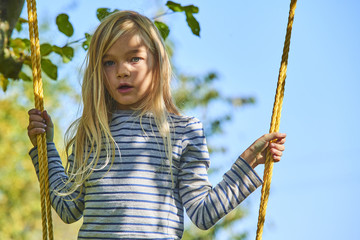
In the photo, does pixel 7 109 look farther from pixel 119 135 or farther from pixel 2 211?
pixel 119 135

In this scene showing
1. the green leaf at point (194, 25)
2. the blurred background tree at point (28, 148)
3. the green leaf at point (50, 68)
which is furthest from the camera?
the blurred background tree at point (28, 148)

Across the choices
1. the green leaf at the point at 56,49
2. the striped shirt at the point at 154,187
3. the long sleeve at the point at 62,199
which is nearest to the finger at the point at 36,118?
the long sleeve at the point at 62,199

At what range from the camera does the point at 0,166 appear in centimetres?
846

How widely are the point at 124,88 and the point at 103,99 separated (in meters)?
0.08

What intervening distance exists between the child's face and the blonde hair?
0.07ft

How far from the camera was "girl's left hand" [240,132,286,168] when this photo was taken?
52.9 inches

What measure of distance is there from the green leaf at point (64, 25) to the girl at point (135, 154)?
1.59 ft

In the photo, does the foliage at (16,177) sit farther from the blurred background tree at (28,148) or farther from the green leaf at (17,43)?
the green leaf at (17,43)

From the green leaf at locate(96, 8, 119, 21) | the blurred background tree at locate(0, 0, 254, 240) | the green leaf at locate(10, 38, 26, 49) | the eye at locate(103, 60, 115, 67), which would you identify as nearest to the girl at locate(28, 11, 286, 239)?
the eye at locate(103, 60, 115, 67)

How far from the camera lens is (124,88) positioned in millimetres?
1490

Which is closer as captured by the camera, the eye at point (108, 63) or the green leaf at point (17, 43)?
the eye at point (108, 63)

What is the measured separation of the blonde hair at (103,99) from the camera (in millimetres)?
1473

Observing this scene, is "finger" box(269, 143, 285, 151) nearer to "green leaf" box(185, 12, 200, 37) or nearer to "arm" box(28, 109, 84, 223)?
"arm" box(28, 109, 84, 223)

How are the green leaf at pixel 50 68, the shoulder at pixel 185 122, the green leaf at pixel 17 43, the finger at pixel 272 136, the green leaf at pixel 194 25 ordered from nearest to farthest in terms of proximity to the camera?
the finger at pixel 272 136
the shoulder at pixel 185 122
the green leaf at pixel 194 25
the green leaf at pixel 50 68
the green leaf at pixel 17 43
